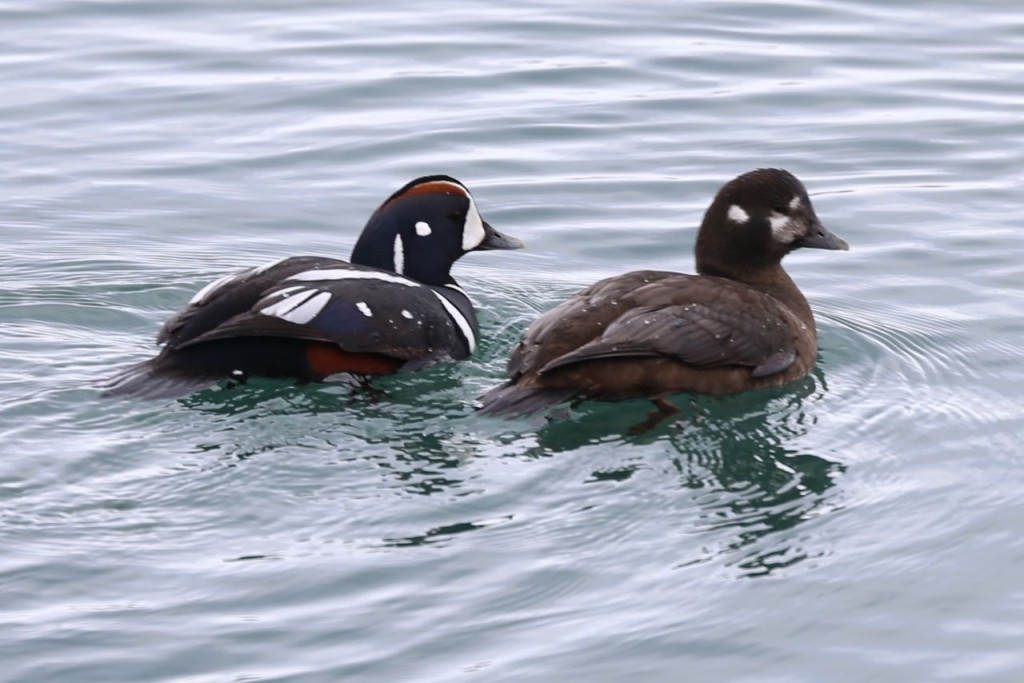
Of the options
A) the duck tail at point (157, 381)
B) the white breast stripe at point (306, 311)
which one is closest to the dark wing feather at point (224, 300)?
the duck tail at point (157, 381)

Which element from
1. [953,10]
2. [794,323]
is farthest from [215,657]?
[953,10]

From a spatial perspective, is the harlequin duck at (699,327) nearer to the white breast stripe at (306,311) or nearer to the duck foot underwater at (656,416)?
the duck foot underwater at (656,416)

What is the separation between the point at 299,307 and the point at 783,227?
2675 millimetres

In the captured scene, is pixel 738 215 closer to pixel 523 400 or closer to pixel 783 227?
pixel 783 227

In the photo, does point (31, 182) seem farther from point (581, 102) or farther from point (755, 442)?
point (755, 442)

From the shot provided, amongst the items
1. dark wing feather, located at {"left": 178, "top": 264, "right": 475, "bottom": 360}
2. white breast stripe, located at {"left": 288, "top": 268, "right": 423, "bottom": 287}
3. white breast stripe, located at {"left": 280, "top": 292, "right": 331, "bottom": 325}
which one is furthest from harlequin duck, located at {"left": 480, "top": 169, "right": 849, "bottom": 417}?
white breast stripe, located at {"left": 280, "top": 292, "right": 331, "bottom": 325}

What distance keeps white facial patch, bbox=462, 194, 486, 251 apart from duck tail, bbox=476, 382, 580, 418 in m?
1.79

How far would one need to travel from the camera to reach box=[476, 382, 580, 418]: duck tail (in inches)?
316

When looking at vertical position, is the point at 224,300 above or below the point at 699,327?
above

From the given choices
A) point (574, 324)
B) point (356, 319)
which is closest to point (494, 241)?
point (356, 319)

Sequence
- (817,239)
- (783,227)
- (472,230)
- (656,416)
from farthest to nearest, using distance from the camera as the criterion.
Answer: (472,230)
(817,239)
(783,227)
(656,416)

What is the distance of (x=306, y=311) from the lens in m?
8.43

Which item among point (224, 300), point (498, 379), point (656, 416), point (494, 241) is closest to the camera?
point (656, 416)

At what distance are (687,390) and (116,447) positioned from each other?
2.69 metres
